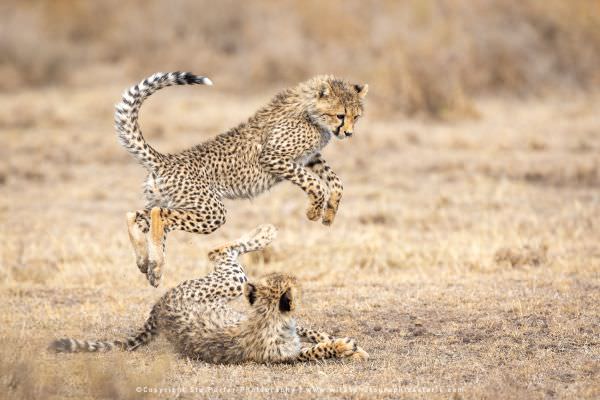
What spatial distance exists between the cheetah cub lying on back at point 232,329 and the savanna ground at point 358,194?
87mm

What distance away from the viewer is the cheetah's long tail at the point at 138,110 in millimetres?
6961

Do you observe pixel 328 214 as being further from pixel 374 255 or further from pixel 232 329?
pixel 374 255

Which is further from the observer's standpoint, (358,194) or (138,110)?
(358,194)

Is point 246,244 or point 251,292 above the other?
point 246,244

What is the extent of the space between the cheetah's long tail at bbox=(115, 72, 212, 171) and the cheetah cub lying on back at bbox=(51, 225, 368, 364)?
1.14 metres

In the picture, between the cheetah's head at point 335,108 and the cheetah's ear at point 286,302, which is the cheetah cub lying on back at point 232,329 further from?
the cheetah's head at point 335,108

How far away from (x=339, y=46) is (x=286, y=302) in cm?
1573

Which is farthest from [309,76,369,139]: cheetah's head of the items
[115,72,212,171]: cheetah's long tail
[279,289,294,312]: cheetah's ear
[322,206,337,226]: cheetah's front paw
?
[279,289,294,312]: cheetah's ear

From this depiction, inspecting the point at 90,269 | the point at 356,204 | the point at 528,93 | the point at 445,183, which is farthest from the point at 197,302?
the point at 528,93

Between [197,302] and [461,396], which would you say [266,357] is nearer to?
[197,302]

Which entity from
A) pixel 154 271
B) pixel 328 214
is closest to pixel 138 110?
pixel 154 271

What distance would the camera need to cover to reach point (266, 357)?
595 cm

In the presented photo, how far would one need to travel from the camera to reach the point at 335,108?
7570 mm

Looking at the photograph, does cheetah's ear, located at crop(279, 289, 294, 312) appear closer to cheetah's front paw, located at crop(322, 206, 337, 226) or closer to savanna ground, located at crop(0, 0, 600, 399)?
savanna ground, located at crop(0, 0, 600, 399)
